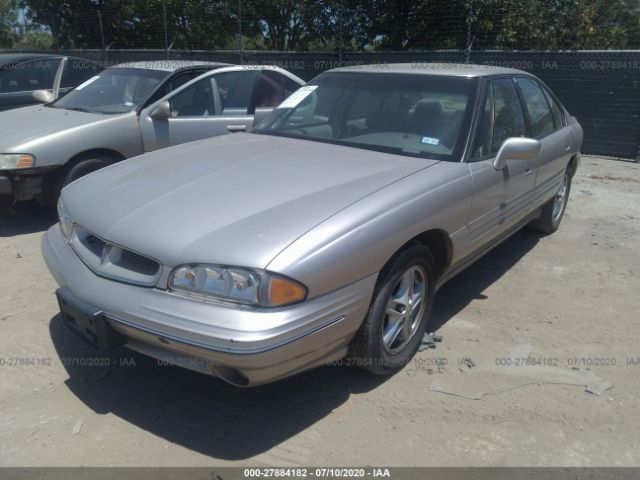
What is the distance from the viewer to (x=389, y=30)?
540 inches

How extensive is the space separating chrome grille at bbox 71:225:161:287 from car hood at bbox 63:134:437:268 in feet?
0.21

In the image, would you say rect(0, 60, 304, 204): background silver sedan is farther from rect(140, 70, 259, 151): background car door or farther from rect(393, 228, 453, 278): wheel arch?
rect(393, 228, 453, 278): wheel arch

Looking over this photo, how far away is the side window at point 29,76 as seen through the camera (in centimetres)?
776

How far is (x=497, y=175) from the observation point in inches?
138

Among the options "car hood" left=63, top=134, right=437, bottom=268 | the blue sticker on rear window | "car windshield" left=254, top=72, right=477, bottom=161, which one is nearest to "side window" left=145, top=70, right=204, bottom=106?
"car windshield" left=254, top=72, right=477, bottom=161

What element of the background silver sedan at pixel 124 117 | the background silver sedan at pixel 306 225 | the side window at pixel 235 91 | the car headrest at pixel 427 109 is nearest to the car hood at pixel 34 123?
the background silver sedan at pixel 124 117

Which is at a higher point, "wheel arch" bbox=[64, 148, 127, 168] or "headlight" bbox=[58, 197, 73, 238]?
"headlight" bbox=[58, 197, 73, 238]

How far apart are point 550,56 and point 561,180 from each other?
5.57 meters

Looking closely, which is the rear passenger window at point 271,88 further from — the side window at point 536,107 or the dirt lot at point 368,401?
the dirt lot at point 368,401

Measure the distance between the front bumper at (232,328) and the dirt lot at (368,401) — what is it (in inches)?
16.2

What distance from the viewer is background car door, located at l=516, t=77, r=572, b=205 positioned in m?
4.36

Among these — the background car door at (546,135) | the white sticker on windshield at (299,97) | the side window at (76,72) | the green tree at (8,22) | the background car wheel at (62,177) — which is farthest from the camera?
the green tree at (8,22)

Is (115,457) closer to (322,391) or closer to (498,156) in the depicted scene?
(322,391)


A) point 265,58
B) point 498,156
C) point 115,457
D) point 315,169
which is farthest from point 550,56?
point 115,457
